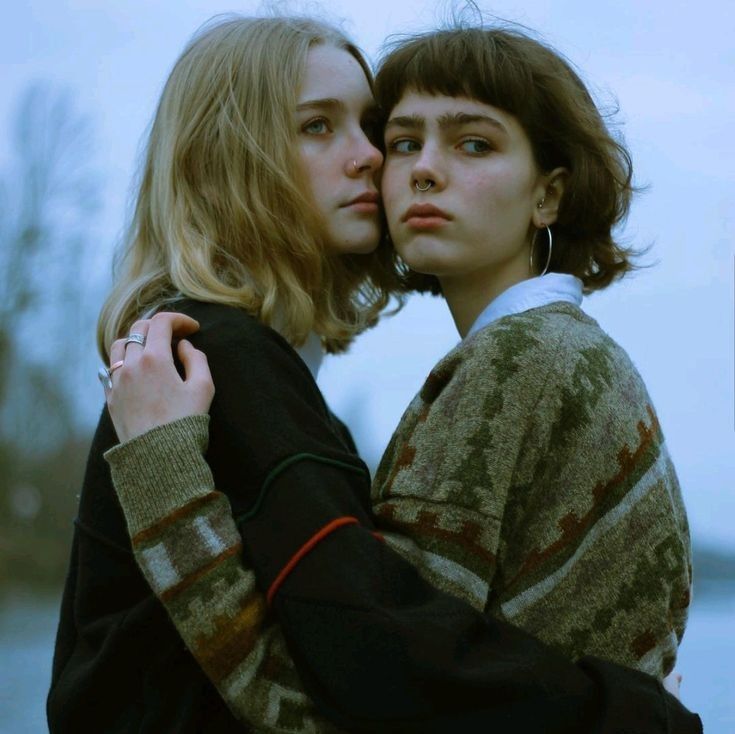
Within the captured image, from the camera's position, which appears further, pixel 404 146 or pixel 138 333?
pixel 404 146

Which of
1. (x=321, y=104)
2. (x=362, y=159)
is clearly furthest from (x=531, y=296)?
(x=321, y=104)

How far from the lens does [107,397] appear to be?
4.92 ft

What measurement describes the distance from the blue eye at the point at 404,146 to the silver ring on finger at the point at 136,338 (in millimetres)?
533

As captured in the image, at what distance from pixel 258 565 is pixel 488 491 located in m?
0.28

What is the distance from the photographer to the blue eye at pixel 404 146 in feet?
5.91

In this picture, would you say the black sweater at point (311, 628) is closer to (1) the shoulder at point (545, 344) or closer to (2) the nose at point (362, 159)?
(1) the shoulder at point (545, 344)

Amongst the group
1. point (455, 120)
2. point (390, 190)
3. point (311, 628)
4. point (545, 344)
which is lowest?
point (311, 628)

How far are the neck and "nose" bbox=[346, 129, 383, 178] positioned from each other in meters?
0.20

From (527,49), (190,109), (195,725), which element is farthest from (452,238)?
(195,725)

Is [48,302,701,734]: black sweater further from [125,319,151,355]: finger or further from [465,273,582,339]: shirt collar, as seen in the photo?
[465,273,582,339]: shirt collar

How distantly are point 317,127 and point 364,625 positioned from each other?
831mm

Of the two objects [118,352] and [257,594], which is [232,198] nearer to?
[118,352]

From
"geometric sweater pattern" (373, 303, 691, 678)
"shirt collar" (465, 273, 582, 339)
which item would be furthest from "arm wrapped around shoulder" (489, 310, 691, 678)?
"shirt collar" (465, 273, 582, 339)

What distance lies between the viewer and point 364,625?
51.6 inches
